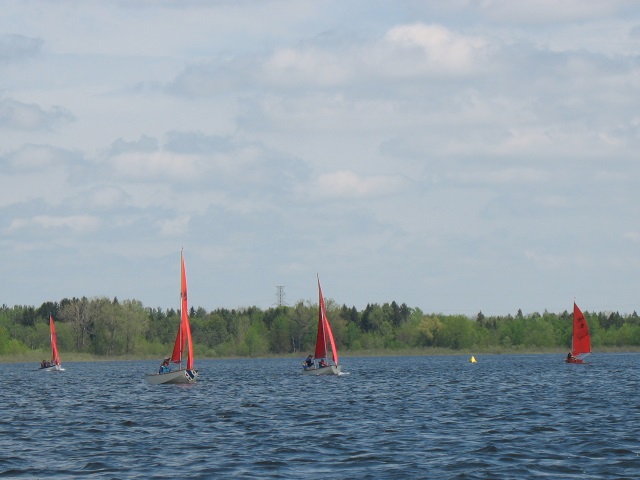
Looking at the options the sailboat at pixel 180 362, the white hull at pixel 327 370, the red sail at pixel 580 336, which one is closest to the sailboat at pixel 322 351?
the white hull at pixel 327 370

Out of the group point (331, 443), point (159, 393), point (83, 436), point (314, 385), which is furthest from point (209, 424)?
point (314, 385)

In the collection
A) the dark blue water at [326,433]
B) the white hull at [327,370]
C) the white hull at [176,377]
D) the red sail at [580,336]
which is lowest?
the dark blue water at [326,433]

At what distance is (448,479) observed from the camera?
102 ft

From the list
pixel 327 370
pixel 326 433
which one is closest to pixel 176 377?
pixel 327 370

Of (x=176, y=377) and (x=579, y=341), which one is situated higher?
(x=579, y=341)

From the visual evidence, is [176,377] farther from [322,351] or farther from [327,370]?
[322,351]

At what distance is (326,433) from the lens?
144 ft

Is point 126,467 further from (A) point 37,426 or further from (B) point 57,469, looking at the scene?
(A) point 37,426

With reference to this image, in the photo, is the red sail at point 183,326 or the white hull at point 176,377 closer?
the red sail at point 183,326

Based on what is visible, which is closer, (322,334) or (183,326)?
(183,326)

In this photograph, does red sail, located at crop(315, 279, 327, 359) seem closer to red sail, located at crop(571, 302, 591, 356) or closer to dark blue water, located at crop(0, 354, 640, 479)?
dark blue water, located at crop(0, 354, 640, 479)

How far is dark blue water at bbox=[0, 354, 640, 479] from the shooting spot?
33500mm

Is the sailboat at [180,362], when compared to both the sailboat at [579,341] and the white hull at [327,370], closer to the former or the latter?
the white hull at [327,370]

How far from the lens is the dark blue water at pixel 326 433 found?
33.5m
